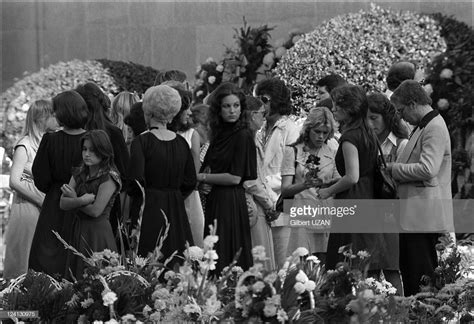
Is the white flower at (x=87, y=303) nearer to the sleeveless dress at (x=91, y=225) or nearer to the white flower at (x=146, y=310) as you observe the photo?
the white flower at (x=146, y=310)

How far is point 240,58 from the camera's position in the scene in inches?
468

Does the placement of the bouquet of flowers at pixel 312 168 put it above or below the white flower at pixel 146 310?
above

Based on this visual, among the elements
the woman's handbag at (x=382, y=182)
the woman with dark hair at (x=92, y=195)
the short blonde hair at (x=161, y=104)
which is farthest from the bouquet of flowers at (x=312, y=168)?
the woman with dark hair at (x=92, y=195)

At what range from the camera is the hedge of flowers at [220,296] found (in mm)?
4176

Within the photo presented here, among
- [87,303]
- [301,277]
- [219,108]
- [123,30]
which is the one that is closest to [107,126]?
[219,108]

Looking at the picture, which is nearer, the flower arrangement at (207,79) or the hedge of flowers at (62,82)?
the hedge of flowers at (62,82)

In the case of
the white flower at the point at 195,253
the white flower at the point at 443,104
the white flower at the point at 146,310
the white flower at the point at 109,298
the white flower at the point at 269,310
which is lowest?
the white flower at the point at 146,310

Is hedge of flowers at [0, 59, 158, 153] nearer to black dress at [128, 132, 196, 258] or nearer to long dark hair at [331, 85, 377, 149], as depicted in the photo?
black dress at [128, 132, 196, 258]

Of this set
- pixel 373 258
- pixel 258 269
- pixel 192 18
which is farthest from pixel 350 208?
pixel 192 18

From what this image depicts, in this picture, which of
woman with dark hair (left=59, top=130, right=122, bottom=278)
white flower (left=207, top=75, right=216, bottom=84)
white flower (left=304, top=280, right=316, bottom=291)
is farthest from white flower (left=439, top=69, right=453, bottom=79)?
white flower (left=304, top=280, right=316, bottom=291)

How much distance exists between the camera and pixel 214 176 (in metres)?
7.23

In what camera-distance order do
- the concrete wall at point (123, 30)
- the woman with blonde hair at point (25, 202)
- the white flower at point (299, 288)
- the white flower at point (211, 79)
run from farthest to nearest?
the concrete wall at point (123, 30) → the white flower at point (211, 79) → the woman with blonde hair at point (25, 202) → the white flower at point (299, 288)

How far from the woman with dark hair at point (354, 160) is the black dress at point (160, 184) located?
87cm

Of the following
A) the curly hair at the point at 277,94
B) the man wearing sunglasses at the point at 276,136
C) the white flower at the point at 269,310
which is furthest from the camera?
the curly hair at the point at 277,94
